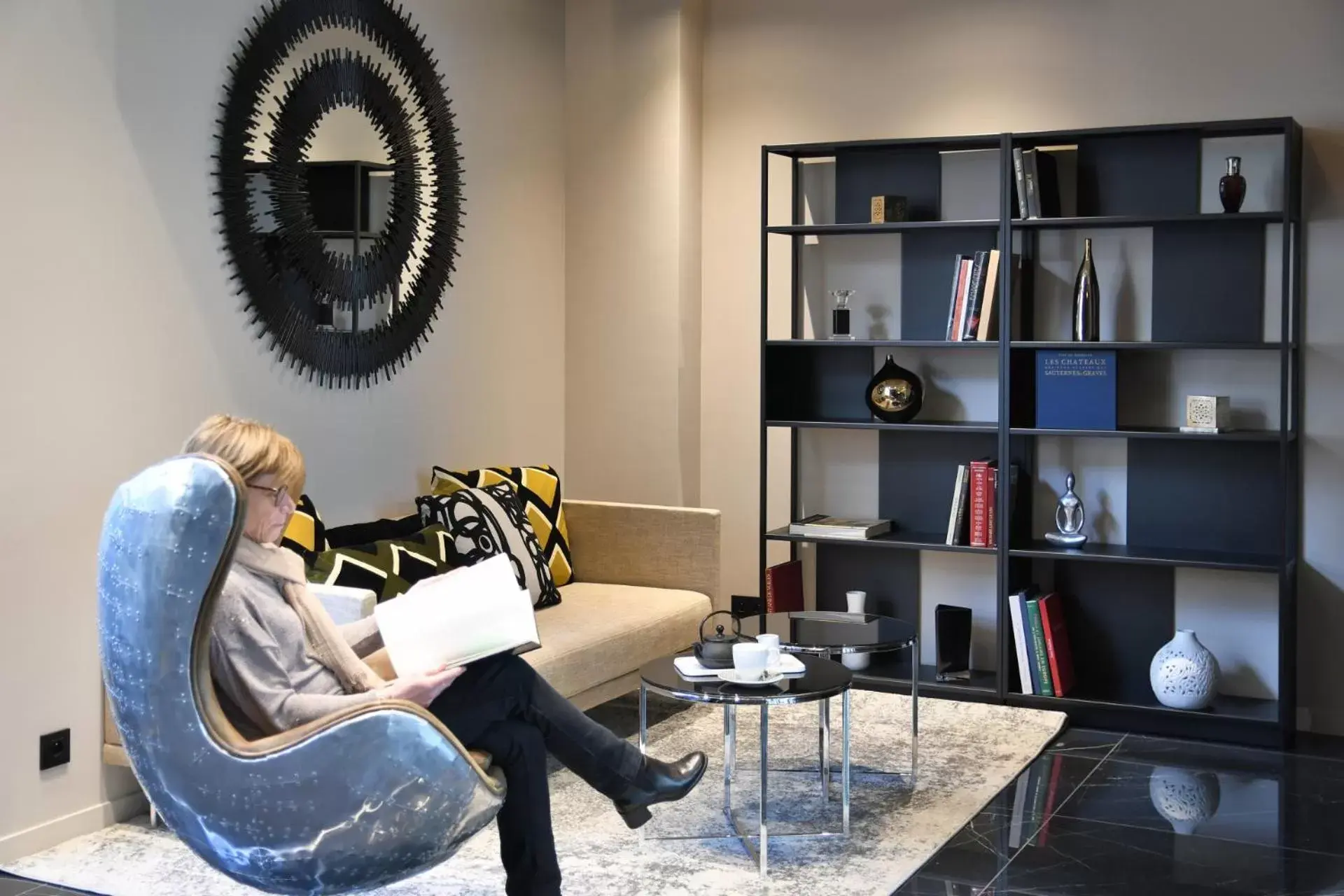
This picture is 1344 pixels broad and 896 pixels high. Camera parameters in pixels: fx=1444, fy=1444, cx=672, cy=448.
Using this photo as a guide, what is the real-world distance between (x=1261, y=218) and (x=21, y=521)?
3.52 meters

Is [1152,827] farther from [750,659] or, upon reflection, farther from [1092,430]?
[1092,430]

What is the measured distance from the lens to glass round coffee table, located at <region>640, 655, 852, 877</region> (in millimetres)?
3172

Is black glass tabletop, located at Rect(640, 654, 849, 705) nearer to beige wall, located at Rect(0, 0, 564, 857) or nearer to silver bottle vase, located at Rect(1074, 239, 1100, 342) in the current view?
beige wall, located at Rect(0, 0, 564, 857)

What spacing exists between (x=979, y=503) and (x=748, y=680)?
182cm

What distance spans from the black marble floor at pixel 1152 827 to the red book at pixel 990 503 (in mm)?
→ 703

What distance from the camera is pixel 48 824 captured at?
3.35 metres

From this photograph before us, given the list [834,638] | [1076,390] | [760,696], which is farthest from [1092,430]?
[760,696]

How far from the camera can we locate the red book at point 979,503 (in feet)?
15.8

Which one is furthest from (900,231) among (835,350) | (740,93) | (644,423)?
(644,423)

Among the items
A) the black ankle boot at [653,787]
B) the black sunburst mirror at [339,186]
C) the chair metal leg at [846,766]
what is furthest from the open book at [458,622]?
the black sunburst mirror at [339,186]

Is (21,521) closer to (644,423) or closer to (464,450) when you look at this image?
(464,450)

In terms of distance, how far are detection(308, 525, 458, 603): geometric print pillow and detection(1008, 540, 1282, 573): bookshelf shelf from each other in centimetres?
187

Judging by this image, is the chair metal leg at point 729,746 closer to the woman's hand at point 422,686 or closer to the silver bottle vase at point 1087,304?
the woman's hand at point 422,686

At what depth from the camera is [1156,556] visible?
14.8 feet
